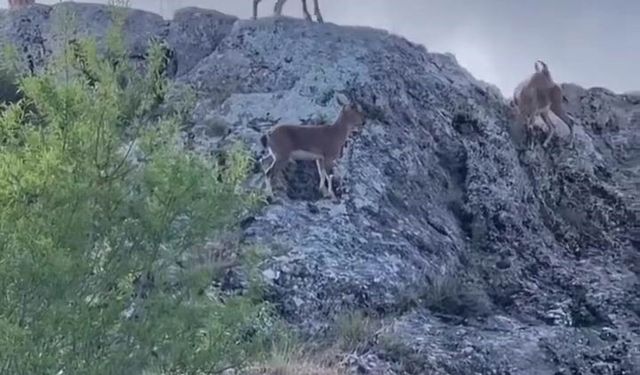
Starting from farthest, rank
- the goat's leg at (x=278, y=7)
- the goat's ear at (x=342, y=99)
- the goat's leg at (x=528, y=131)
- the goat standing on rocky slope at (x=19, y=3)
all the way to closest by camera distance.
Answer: the goat standing on rocky slope at (x=19, y=3) → the goat's leg at (x=528, y=131) → the goat's leg at (x=278, y=7) → the goat's ear at (x=342, y=99)

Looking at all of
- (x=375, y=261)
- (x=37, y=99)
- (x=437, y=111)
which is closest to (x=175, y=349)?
(x=37, y=99)

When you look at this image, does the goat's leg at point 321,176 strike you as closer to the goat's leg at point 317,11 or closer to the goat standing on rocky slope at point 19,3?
the goat's leg at point 317,11

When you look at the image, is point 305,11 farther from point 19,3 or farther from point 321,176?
point 19,3

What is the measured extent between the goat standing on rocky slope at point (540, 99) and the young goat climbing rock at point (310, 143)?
16.8ft

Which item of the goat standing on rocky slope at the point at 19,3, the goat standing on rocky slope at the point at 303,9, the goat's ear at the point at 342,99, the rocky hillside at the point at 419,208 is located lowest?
the rocky hillside at the point at 419,208

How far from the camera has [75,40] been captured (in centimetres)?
1160

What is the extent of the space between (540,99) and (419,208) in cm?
513

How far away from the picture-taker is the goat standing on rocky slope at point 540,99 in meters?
24.0

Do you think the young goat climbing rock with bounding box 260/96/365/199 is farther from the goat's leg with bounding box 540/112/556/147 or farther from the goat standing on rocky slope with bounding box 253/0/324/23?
the goat's leg with bounding box 540/112/556/147

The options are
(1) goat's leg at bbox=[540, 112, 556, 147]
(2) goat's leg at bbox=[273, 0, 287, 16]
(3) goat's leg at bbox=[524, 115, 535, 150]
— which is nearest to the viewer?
(2) goat's leg at bbox=[273, 0, 287, 16]

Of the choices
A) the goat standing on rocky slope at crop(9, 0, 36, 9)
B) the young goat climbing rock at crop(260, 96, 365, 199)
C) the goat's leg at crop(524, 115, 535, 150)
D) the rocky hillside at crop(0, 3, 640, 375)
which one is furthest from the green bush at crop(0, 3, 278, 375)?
the goat standing on rocky slope at crop(9, 0, 36, 9)

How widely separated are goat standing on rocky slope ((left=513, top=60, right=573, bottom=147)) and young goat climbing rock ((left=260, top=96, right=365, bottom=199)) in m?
5.11

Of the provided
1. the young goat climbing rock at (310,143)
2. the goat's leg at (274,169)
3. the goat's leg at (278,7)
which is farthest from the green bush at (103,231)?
the goat's leg at (278,7)

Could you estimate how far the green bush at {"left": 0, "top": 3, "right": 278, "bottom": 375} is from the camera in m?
10.2
